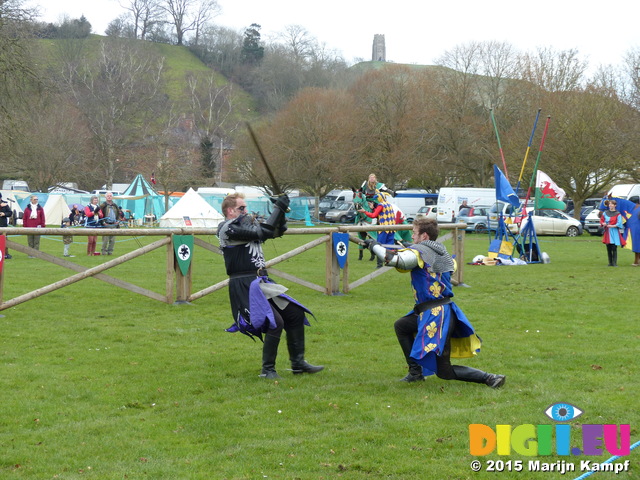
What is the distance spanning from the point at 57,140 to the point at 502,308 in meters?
50.0

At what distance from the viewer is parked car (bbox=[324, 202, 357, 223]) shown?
4941 centimetres

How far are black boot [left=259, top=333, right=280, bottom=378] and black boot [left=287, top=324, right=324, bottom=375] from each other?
21 centimetres

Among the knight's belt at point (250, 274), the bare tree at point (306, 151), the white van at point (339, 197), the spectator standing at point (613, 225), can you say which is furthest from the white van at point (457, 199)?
the knight's belt at point (250, 274)

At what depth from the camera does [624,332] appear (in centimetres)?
977

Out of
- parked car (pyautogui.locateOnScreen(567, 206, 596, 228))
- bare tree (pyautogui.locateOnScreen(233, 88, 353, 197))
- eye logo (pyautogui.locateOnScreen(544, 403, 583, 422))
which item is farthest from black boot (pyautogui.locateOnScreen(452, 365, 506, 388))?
bare tree (pyautogui.locateOnScreen(233, 88, 353, 197))

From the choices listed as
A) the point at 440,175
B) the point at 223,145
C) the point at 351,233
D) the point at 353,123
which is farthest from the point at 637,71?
the point at 223,145

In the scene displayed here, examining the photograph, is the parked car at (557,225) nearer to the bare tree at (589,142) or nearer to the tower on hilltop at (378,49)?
the bare tree at (589,142)

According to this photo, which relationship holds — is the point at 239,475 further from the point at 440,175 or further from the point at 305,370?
the point at 440,175

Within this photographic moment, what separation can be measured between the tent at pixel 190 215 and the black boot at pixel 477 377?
97.9 feet

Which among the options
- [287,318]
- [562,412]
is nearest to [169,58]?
[287,318]

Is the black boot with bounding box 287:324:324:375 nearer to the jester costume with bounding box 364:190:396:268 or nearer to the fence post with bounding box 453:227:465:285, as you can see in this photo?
the fence post with bounding box 453:227:465:285

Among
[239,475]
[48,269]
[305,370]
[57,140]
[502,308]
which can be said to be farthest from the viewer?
[57,140]

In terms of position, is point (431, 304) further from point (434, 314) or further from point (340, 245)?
point (340, 245)

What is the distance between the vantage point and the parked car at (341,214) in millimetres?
49406
